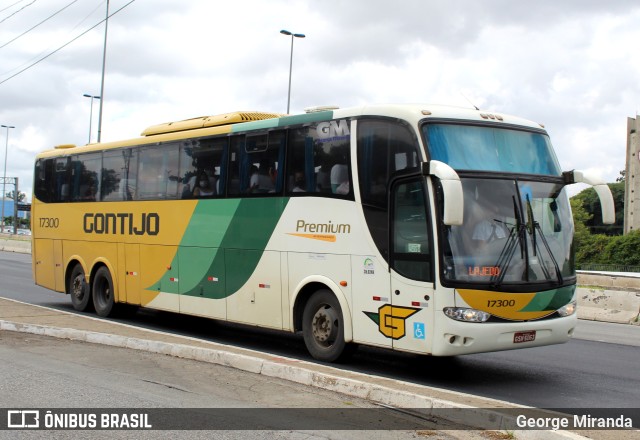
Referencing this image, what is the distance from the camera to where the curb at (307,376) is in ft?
22.4

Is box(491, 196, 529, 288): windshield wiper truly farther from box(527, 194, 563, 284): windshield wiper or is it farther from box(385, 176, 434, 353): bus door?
box(385, 176, 434, 353): bus door

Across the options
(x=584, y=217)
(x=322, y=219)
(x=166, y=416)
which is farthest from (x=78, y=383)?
(x=584, y=217)

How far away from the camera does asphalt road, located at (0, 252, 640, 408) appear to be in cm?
903

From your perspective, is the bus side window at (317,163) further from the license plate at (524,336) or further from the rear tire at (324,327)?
the license plate at (524,336)

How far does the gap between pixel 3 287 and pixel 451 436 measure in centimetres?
1907

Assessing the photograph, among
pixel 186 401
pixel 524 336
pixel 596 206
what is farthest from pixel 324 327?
pixel 596 206

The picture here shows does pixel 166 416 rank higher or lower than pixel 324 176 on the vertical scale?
lower

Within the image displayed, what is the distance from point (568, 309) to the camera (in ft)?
32.2

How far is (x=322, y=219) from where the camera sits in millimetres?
10773

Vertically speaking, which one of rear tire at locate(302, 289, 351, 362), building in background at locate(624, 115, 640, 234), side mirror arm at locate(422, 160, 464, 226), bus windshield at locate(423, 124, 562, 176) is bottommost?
rear tire at locate(302, 289, 351, 362)

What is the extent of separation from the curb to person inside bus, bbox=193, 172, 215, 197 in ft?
9.58

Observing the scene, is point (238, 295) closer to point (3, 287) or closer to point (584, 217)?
point (3, 287)

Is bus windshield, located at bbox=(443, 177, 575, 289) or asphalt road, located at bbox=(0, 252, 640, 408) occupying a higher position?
bus windshield, located at bbox=(443, 177, 575, 289)

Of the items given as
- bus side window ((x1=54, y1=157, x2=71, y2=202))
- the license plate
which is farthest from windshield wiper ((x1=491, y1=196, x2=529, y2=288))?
bus side window ((x1=54, y1=157, x2=71, y2=202))
